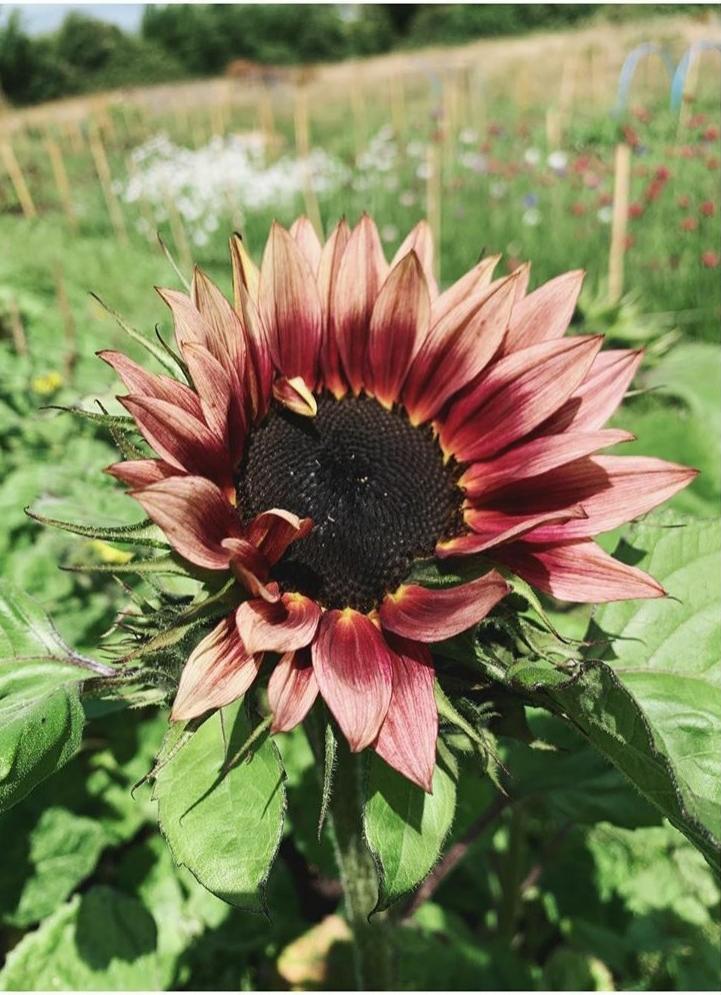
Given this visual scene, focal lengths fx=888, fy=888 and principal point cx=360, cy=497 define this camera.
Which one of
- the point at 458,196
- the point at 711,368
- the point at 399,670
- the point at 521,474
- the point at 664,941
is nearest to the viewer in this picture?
the point at 399,670

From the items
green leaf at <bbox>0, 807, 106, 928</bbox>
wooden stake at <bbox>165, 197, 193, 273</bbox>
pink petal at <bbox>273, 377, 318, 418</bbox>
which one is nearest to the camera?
pink petal at <bbox>273, 377, 318, 418</bbox>

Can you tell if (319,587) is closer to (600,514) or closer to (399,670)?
(399,670)

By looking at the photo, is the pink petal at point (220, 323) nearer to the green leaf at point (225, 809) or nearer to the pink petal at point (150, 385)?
the pink petal at point (150, 385)

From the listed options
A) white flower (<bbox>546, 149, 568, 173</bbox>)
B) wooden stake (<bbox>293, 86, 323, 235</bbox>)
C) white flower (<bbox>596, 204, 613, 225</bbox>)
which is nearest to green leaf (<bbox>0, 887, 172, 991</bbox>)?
wooden stake (<bbox>293, 86, 323, 235</bbox>)

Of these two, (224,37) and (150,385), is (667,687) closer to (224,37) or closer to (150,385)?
(150,385)

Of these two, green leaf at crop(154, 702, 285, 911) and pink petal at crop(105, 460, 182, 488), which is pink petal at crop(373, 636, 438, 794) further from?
pink petal at crop(105, 460, 182, 488)

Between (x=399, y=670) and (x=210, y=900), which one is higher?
(x=399, y=670)

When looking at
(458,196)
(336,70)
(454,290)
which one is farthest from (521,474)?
(336,70)

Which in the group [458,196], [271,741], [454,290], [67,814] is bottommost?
[458,196]

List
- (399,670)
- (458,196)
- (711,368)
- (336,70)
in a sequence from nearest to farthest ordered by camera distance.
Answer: (399,670), (711,368), (458,196), (336,70)
